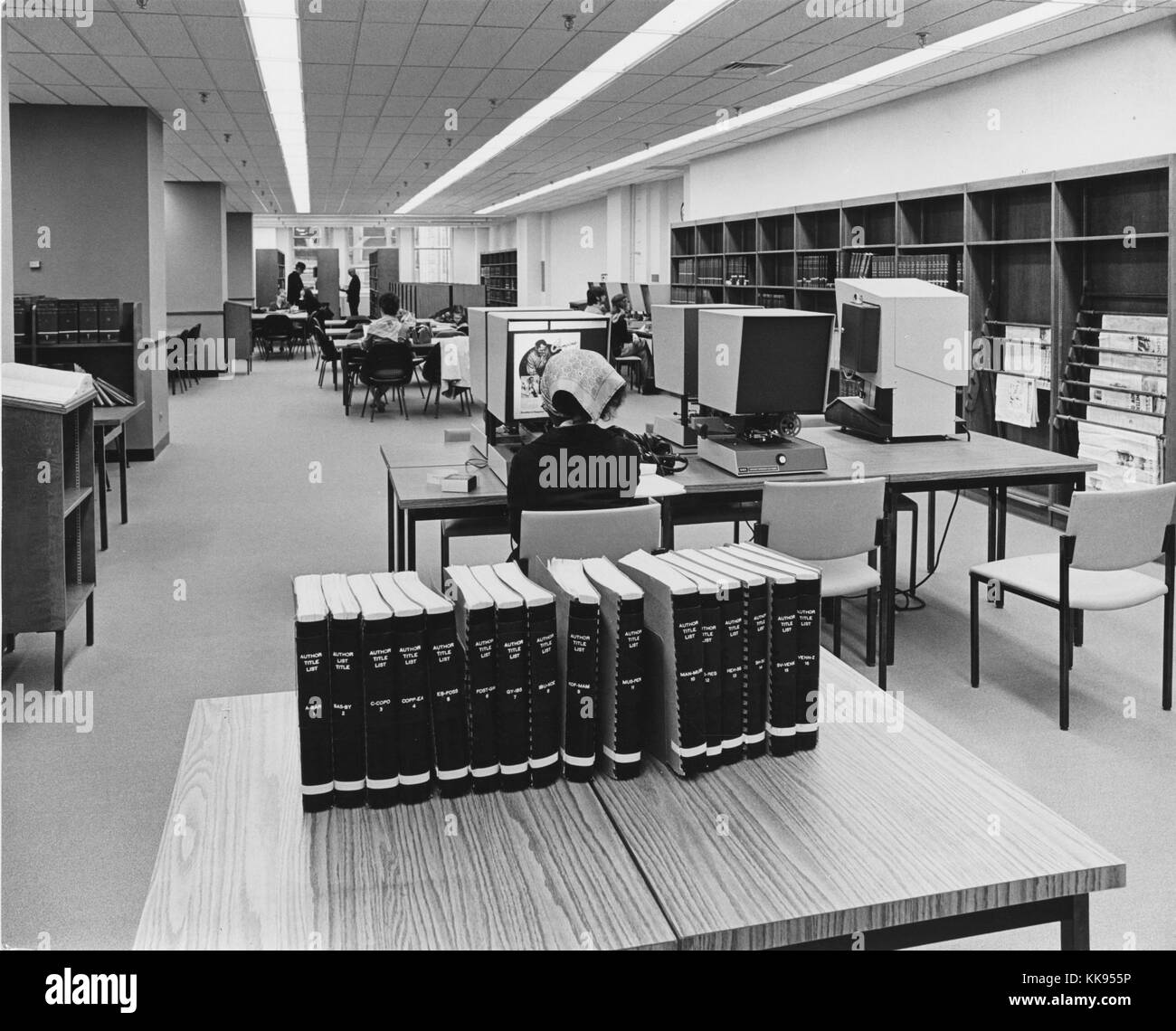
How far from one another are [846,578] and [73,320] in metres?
6.08

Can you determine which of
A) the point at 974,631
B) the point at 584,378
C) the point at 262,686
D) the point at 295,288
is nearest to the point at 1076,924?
the point at 584,378

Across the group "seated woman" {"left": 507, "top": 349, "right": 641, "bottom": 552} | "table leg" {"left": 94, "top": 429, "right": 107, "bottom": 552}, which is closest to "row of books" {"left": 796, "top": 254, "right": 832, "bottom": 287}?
"table leg" {"left": 94, "top": 429, "right": 107, "bottom": 552}

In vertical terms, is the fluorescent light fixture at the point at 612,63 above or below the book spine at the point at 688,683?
above

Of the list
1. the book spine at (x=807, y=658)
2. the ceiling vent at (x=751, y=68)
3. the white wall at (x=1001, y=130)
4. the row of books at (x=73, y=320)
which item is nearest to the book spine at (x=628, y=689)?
the book spine at (x=807, y=658)

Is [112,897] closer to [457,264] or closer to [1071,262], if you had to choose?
[1071,262]

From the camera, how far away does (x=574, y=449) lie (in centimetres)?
341

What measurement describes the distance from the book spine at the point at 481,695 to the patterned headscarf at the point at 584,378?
1.75m

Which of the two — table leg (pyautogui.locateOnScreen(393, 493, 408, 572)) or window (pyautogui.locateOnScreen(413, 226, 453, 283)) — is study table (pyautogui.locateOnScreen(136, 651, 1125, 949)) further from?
window (pyautogui.locateOnScreen(413, 226, 453, 283))

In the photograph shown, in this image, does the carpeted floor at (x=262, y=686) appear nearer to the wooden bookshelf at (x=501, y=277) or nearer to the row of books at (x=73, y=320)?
the row of books at (x=73, y=320)

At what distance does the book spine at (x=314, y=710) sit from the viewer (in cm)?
157

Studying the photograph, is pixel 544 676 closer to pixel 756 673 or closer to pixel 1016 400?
pixel 756 673

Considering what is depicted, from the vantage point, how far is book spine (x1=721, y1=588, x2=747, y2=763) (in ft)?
5.60

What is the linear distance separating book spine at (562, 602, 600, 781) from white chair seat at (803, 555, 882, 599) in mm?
2401
